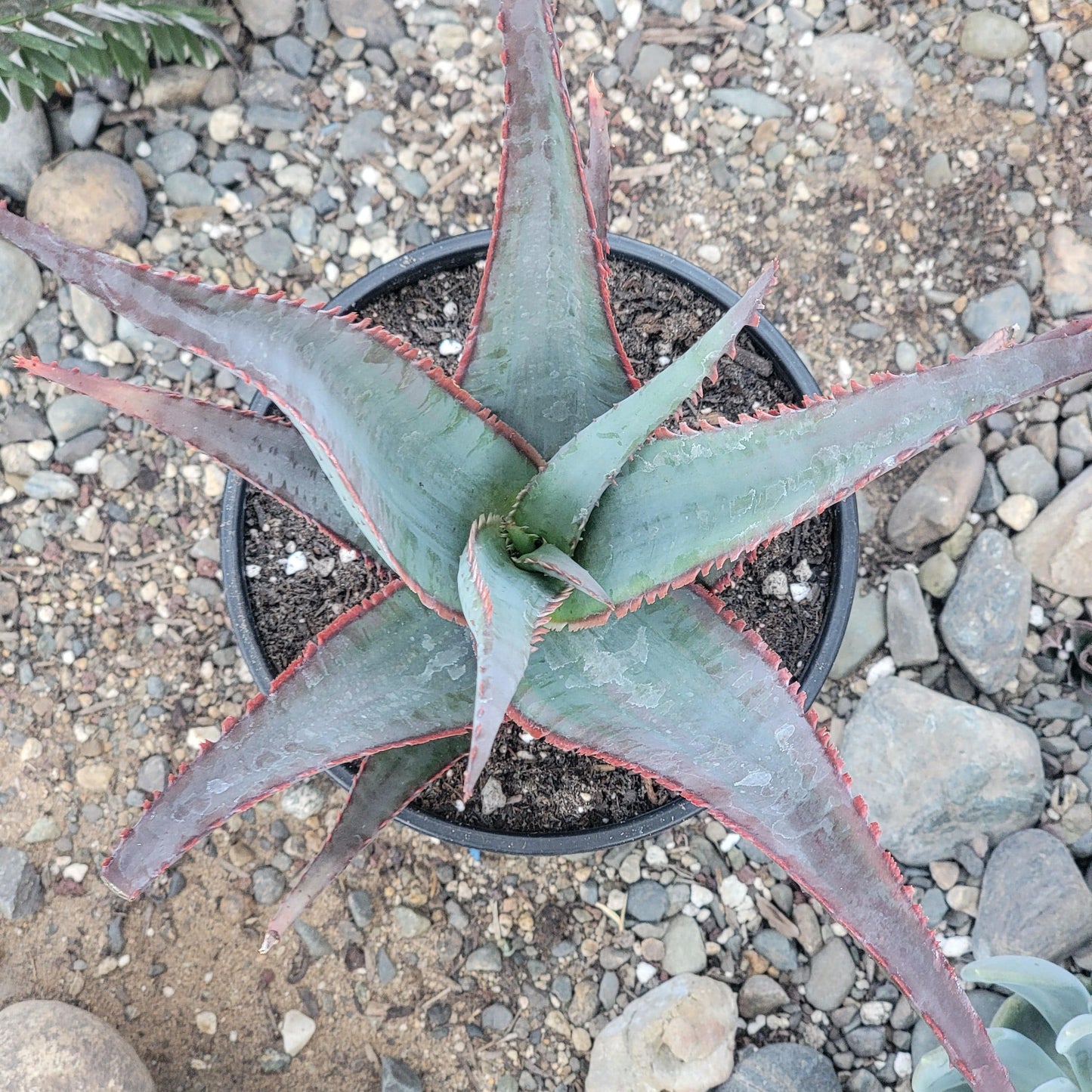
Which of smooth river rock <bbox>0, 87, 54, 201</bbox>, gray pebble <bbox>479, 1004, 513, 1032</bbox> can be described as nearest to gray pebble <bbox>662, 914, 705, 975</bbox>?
gray pebble <bbox>479, 1004, 513, 1032</bbox>

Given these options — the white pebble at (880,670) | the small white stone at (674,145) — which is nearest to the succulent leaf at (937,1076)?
the white pebble at (880,670)

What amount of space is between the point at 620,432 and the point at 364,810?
589mm

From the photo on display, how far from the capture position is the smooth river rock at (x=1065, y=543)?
1876 mm

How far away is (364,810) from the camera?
1.17 metres

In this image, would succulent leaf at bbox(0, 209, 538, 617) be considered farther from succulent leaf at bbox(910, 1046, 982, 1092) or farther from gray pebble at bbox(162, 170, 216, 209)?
gray pebble at bbox(162, 170, 216, 209)

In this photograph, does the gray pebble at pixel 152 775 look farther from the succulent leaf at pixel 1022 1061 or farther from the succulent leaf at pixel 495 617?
the succulent leaf at pixel 1022 1061

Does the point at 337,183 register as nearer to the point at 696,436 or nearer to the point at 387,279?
the point at 387,279

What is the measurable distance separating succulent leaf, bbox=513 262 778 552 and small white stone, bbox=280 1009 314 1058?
1.33m

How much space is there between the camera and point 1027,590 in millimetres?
1884

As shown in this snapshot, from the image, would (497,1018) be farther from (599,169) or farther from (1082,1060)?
(599,169)

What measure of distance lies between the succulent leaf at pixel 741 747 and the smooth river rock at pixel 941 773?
91 centimetres

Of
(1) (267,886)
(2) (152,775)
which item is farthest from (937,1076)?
(2) (152,775)

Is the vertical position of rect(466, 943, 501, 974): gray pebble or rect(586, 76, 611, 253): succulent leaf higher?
rect(586, 76, 611, 253): succulent leaf

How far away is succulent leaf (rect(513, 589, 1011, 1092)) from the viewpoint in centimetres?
91
